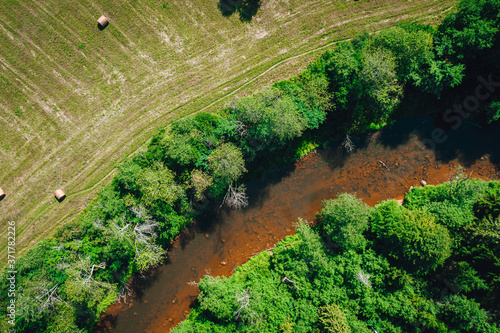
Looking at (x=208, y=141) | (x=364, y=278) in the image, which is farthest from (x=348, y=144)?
(x=208, y=141)

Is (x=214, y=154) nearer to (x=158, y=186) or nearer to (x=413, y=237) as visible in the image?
(x=158, y=186)

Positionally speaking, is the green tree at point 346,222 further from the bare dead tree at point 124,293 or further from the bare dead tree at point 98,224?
the bare dead tree at point 98,224

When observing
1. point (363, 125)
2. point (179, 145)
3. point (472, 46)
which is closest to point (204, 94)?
point (179, 145)

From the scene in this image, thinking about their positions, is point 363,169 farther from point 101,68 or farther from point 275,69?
point 101,68

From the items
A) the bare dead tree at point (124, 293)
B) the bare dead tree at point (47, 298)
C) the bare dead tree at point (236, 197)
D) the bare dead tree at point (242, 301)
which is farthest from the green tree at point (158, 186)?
the bare dead tree at point (47, 298)

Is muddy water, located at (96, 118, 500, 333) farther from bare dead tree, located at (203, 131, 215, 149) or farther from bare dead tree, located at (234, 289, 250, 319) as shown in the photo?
bare dead tree, located at (203, 131, 215, 149)

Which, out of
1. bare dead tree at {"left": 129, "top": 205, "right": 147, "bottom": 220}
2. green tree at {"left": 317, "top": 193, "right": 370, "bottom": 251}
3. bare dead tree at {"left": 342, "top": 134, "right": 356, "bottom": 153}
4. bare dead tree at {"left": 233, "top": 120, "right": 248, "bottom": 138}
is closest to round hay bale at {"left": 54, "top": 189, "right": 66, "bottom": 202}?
bare dead tree at {"left": 129, "top": 205, "right": 147, "bottom": 220}
